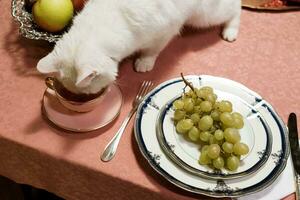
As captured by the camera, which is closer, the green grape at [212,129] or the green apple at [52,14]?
the green grape at [212,129]

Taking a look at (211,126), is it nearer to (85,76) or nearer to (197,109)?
(197,109)

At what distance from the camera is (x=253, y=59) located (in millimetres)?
1164

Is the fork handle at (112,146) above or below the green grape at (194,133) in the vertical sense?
below

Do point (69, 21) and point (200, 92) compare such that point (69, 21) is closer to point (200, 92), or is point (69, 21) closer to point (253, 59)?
point (200, 92)

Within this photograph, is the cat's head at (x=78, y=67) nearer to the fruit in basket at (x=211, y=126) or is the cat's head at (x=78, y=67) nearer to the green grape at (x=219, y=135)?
the fruit in basket at (x=211, y=126)

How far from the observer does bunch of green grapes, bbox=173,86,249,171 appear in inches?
31.7

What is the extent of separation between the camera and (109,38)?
94 cm

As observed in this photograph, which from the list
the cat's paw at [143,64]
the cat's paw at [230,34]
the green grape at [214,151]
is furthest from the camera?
the cat's paw at [230,34]

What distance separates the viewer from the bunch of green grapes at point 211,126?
0.80 metres

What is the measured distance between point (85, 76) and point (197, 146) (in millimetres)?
289

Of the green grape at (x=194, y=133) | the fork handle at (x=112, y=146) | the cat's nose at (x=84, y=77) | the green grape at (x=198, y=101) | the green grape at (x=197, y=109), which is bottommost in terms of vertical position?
the fork handle at (x=112, y=146)

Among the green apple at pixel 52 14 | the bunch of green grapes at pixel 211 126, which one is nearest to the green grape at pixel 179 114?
the bunch of green grapes at pixel 211 126

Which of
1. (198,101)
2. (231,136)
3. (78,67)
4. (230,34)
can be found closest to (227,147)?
(231,136)

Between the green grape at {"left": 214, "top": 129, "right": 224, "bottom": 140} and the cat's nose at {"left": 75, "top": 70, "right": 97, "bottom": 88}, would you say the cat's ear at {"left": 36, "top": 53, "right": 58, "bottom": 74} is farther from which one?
Answer: the green grape at {"left": 214, "top": 129, "right": 224, "bottom": 140}
